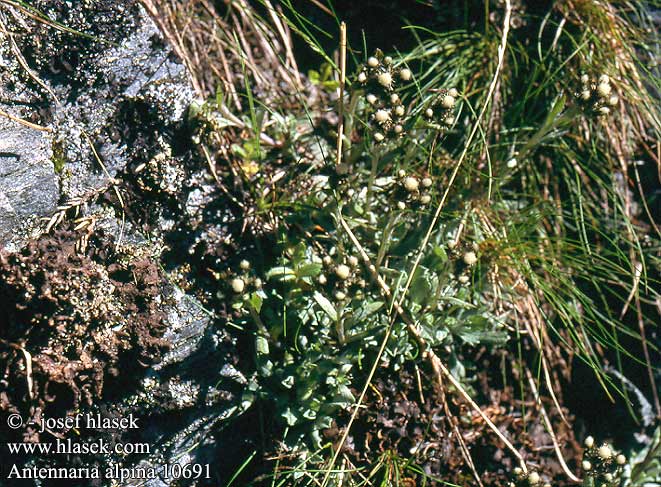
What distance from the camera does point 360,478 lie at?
2.32m

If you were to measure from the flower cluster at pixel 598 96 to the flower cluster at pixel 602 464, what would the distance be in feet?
3.67

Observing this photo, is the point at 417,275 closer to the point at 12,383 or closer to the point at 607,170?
the point at 607,170

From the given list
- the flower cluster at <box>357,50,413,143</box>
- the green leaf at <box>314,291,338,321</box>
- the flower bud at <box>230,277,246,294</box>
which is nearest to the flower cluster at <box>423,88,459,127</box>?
the flower cluster at <box>357,50,413,143</box>

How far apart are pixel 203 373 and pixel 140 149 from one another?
2.74 ft

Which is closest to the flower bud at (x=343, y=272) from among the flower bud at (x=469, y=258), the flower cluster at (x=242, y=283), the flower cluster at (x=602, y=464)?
the flower cluster at (x=242, y=283)

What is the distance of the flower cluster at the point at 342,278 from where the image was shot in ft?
6.44

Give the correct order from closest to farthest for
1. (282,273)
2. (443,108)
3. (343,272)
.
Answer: (343,272) → (443,108) → (282,273)

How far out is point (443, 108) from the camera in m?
2.05

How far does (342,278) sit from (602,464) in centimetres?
107

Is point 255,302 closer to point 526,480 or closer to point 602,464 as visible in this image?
point 526,480

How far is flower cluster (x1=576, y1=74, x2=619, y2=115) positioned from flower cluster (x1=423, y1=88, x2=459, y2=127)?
1.54 ft

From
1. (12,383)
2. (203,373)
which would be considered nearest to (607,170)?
(203,373)

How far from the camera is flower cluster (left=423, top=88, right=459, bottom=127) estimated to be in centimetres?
202

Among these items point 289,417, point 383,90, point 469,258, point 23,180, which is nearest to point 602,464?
point 469,258
